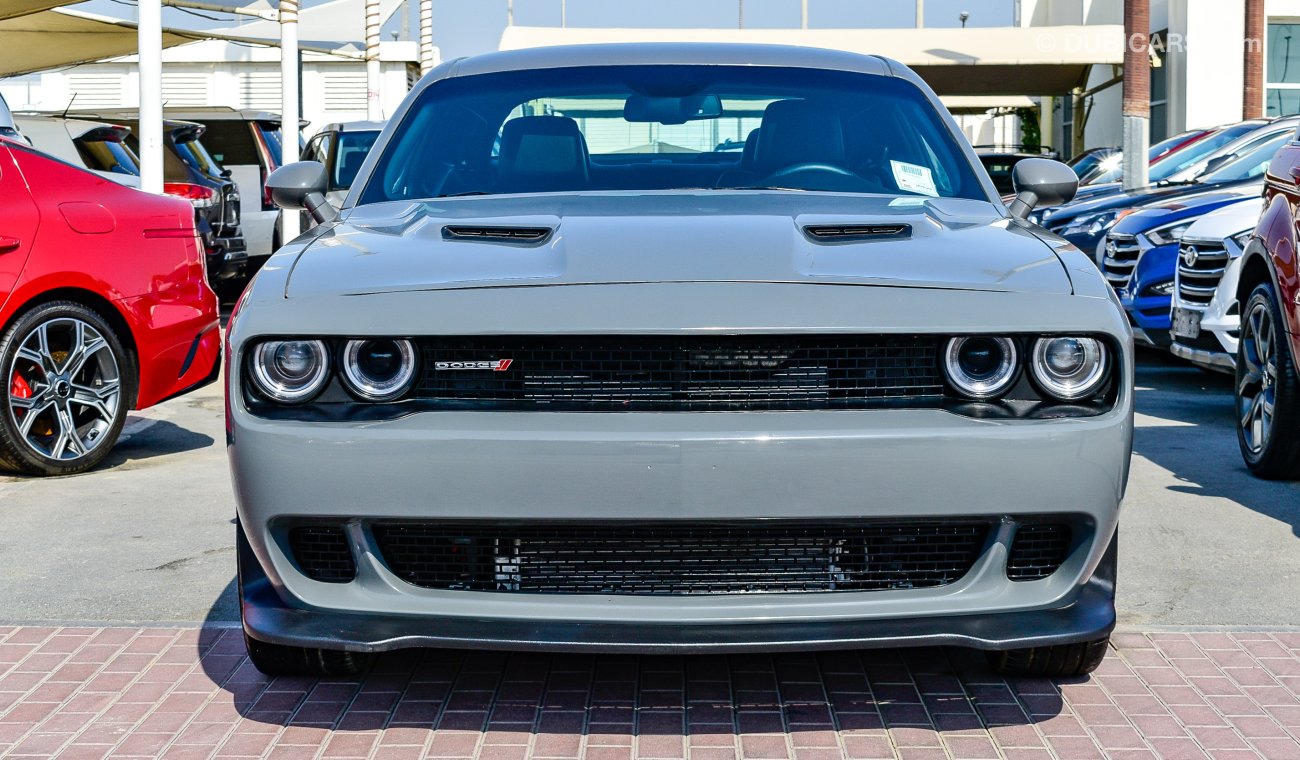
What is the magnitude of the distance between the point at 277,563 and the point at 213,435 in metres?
4.99

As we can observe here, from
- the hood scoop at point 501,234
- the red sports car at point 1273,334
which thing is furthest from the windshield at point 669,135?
the red sports car at point 1273,334

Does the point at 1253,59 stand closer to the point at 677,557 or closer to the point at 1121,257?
the point at 1121,257

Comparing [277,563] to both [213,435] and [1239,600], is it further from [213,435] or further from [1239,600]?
[213,435]

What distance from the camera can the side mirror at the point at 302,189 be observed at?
4.51 metres

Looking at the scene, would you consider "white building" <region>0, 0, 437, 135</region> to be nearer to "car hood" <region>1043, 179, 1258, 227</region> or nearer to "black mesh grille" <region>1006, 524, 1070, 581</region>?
"car hood" <region>1043, 179, 1258, 227</region>

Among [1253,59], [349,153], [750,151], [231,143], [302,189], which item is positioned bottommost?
[302,189]

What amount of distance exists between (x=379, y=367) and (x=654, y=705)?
102cm

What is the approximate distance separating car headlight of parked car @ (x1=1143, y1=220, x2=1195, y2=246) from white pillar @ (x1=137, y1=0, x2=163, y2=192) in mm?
6994

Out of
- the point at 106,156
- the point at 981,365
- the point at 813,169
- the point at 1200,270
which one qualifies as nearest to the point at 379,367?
the point at 981,365

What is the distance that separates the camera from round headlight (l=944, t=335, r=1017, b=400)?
3.23m

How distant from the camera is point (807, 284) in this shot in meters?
3.21

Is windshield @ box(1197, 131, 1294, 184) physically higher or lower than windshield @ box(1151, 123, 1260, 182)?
lower

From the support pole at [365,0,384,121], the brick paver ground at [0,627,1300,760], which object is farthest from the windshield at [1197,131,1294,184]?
the support pole at [365,0,384,121]

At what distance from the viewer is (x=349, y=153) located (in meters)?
15.8
